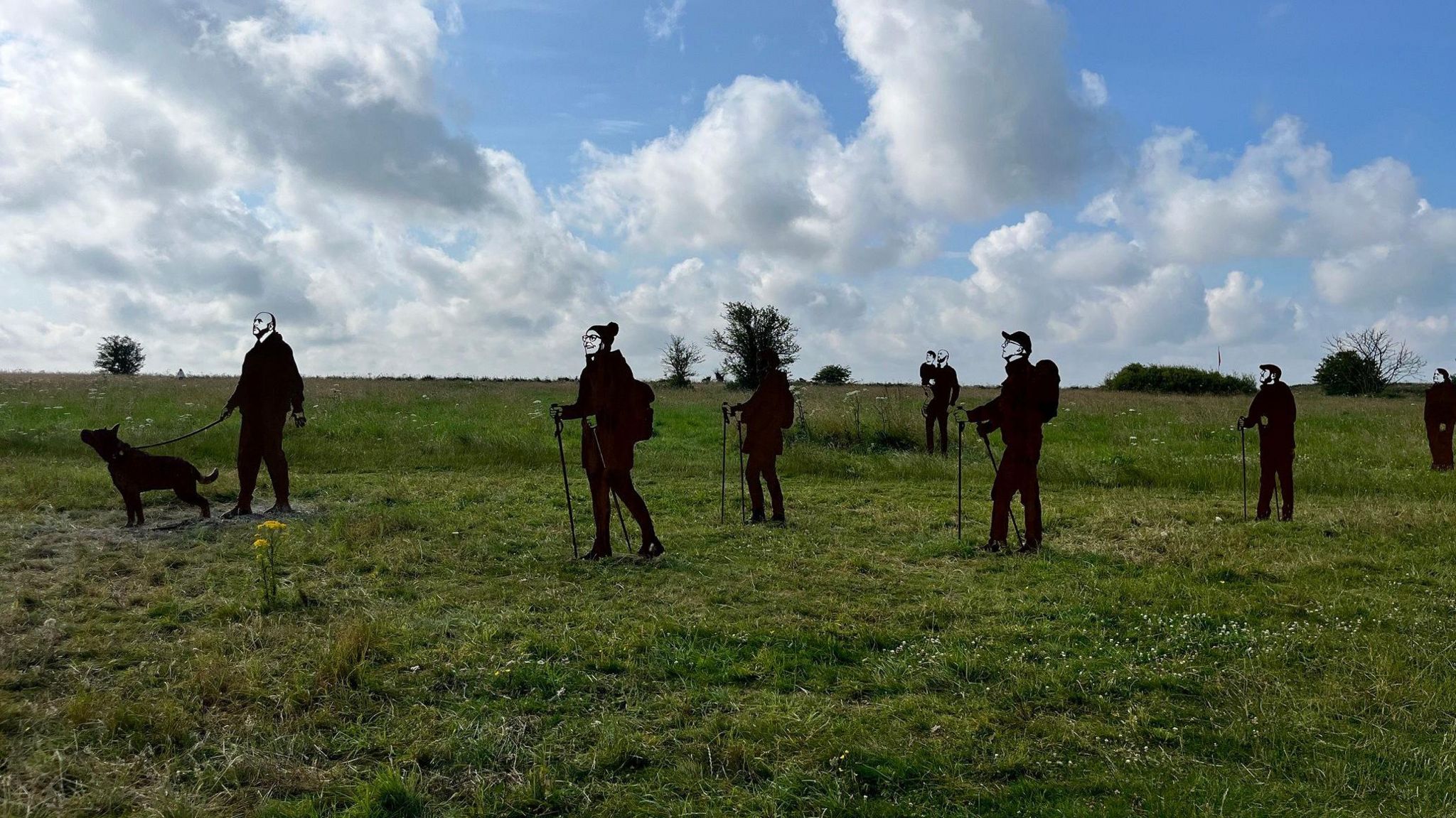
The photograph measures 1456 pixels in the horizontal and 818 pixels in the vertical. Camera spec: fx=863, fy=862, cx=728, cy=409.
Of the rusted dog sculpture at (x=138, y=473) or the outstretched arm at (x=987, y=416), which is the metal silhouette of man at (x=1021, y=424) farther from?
the rusted dog sculpture at (x=138, y=473)

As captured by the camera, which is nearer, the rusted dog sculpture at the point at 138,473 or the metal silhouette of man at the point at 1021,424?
the metal silhouette of man at the point at 1021,424

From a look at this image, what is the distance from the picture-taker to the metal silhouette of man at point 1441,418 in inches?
575

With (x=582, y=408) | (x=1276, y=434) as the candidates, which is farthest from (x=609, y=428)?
(x=1276, y=434)

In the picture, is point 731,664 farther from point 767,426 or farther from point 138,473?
point 138,473

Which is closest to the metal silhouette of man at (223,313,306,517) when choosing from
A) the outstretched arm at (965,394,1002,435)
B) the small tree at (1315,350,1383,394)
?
the outstretched arm at (965,394,1002,435)

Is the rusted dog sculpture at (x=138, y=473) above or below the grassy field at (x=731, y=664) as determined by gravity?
above

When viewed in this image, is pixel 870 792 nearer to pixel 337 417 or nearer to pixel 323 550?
pixel 323 550

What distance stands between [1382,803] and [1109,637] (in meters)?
2.21

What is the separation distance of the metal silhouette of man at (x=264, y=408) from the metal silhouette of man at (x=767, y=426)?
583cm

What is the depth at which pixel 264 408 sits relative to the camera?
11.0 m

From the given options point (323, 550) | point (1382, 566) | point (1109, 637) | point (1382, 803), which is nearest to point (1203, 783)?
point (1382, 803)

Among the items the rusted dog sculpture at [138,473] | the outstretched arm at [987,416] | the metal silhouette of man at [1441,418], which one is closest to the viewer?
Result: the outstretched arm at [987,416]

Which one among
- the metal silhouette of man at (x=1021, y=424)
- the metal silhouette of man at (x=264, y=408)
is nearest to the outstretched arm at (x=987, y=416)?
the metal silhouette of man at (x=1021, y=424)

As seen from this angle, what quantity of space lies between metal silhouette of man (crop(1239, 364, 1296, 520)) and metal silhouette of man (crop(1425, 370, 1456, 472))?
6.53 meters
